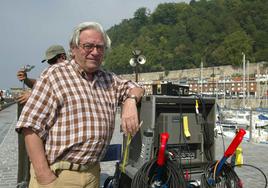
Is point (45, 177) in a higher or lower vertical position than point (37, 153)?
lower

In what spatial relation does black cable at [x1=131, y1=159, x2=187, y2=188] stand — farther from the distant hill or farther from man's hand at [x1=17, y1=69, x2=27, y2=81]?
the distant hill

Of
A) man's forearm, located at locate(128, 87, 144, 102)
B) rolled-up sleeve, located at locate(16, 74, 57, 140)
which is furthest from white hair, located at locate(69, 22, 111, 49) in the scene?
man's forearm, located at locate(128, 87, 144, 102)

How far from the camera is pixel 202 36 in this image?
3740 inches

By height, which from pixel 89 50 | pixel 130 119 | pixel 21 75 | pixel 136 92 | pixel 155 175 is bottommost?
pixel 155 175

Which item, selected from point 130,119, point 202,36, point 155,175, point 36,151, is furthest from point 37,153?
point 202,36

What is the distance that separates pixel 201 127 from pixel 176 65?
307 feet

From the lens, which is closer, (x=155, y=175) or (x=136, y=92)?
(x=136, y=92)

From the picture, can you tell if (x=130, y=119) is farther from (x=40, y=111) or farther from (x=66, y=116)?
(x=40, y=111)

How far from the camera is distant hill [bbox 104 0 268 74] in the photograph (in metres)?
77.3

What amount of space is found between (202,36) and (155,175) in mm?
94588

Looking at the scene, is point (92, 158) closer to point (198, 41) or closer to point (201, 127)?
point (201, 127)

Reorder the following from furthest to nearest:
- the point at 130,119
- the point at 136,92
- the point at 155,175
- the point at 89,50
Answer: the point at 155,175 → the point at 136,92 → the point at 130,119 → the point at 89,50

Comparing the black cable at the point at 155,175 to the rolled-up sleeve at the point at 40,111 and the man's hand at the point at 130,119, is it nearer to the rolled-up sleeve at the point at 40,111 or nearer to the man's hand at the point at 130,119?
the man's hand at the point at 130,119

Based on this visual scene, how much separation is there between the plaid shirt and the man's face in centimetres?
8
